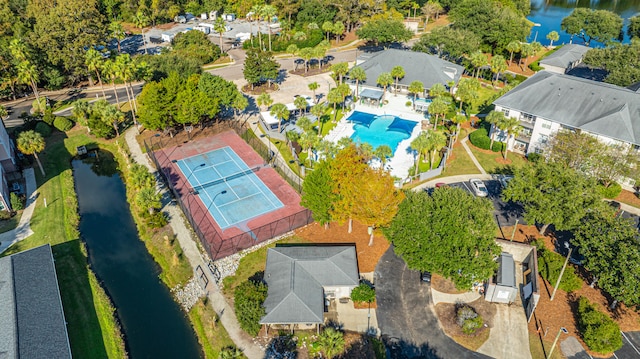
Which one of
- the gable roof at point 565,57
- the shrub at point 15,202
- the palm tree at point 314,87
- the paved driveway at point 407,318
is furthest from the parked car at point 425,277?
the gable roof at point 565,57

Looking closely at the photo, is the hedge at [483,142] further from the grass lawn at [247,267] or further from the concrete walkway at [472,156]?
the grass lawn at [247,267]

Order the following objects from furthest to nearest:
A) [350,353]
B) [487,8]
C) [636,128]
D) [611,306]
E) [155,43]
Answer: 1. [155,43]
2. [487,8]
3. [636,128]
4. [611,306]
5. [350,353]

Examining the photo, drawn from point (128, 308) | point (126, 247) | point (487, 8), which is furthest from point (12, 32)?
point (487, 8)

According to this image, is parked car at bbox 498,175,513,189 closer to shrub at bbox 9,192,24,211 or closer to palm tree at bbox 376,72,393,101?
palm tree at bbox 376,72,393,101

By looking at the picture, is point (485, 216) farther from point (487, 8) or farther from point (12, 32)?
point (12, 32)

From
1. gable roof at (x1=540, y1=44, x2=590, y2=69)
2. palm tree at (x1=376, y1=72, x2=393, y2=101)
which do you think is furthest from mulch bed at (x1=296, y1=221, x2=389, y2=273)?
gable roof at (x1=540, y1=44, x2=590, y2=69)

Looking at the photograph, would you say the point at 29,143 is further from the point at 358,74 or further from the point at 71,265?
the point at 358,74

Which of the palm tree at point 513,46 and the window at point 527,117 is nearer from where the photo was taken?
the window at point 527,117
